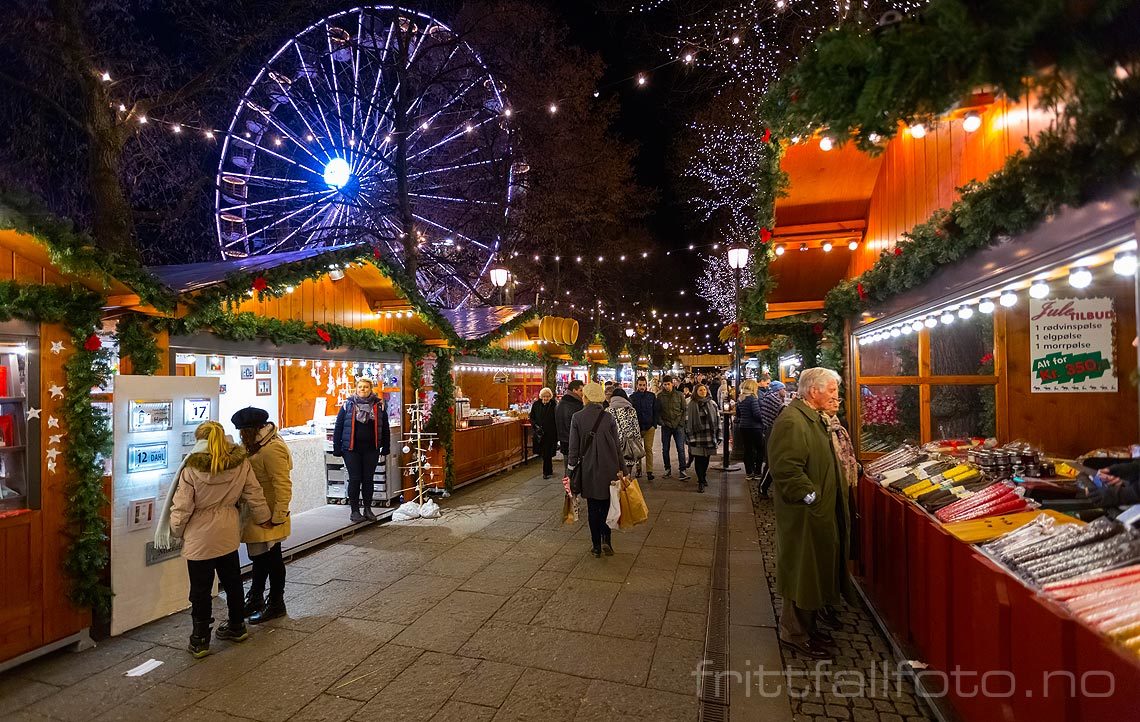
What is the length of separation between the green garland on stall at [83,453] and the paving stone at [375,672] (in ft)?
7.30

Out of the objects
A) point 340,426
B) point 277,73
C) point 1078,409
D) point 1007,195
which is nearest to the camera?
point 1007,195

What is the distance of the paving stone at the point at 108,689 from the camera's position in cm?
323

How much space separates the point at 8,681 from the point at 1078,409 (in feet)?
27.9

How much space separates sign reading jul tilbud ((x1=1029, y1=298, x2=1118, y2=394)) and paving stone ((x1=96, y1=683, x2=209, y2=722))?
6975 mm

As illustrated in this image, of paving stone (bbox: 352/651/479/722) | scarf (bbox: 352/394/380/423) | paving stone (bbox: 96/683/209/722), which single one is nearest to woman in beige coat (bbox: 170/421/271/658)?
paving stone (bbox: 96/683/209/722)

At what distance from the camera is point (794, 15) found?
9117 millimetres

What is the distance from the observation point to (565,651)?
3.80 m

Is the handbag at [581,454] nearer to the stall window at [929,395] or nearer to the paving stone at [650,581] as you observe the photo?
the paving stone at [650,581]

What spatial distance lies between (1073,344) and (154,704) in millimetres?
7312

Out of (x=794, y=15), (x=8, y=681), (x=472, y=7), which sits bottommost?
(x=8, y=681)

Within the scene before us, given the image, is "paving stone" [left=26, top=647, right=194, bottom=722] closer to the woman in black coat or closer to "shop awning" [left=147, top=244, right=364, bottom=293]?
"shop awning" [left=147, top=244, right=364, bottom=293]

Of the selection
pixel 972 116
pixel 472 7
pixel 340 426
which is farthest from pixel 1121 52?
pixel 472 7

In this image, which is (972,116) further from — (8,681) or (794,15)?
(8,681)

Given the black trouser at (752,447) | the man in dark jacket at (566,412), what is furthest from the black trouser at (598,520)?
the black trouser at (752,447)
